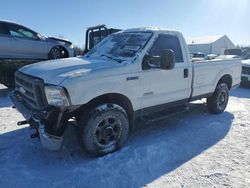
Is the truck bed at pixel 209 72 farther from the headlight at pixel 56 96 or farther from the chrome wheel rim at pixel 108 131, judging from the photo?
the headlight at pixel 56 96

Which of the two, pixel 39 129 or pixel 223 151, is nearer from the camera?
pixel 39 129

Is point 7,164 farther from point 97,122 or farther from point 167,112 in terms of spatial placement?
point 167,112

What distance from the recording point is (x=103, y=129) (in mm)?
4020

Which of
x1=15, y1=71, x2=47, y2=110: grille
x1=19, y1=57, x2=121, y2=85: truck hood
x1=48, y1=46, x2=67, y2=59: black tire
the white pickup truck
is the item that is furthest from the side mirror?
x1=48, y1=46, x2=67, y2=59: black tire

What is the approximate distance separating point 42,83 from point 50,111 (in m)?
0.44

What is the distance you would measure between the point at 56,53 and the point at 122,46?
283 inches

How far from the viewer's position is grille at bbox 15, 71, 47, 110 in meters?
3.62

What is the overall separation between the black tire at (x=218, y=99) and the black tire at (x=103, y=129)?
308cm

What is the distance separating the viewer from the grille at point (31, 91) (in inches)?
143

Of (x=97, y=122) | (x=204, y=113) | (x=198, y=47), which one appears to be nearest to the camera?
(x=97, y=122)

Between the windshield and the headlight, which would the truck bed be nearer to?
the windshield

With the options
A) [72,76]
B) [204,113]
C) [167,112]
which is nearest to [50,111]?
[72,76]

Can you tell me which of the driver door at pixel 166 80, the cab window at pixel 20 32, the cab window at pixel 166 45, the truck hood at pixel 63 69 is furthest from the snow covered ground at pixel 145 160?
the cab window at pixel 20 32

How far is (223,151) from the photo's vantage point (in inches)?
170
